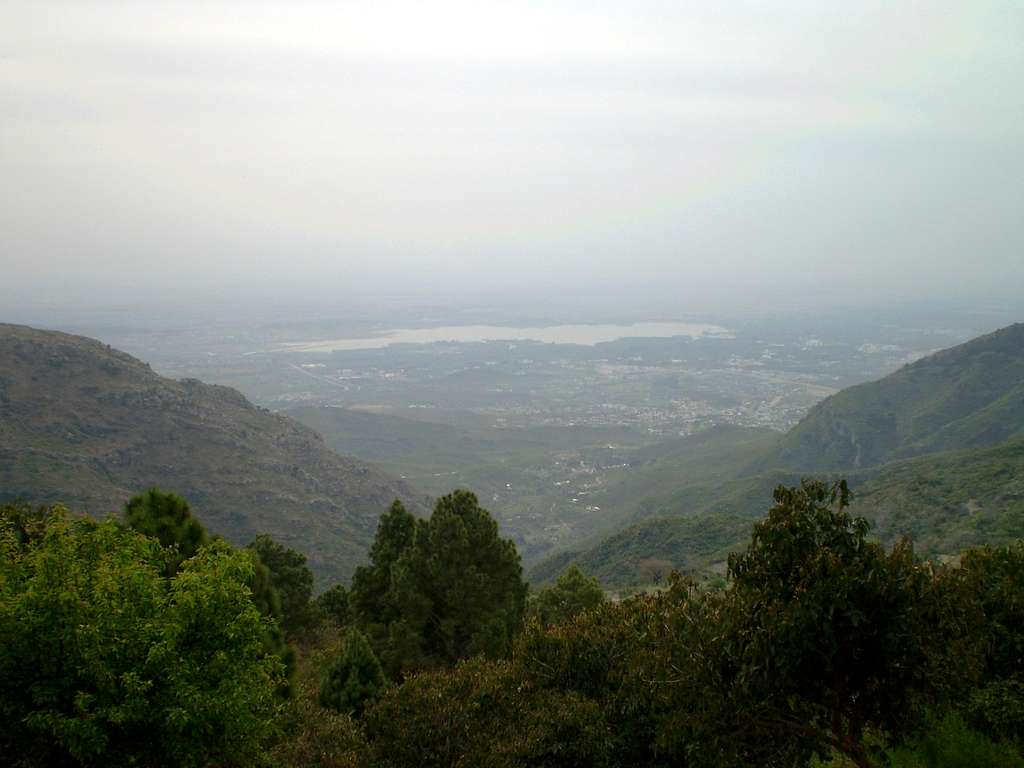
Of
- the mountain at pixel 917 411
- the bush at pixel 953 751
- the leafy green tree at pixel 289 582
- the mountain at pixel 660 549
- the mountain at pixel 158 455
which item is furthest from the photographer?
the mountain at pixel 917 411

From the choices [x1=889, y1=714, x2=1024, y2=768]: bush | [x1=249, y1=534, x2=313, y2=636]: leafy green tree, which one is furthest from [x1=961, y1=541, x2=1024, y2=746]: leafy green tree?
[x1=249, y1=534, x2=313, y2=636]: leafy green tree

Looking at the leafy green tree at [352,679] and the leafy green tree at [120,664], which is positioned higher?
the leafy green tree at [120,664]

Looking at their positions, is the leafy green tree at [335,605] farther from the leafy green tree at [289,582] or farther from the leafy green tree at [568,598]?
the leafy green tree at [568,598]

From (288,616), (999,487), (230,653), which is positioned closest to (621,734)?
(230,653)

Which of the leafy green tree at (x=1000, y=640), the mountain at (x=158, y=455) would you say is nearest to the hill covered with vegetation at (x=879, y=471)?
the leafy green tree at (x=1000, y=640)

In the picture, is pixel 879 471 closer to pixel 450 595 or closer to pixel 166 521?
pixel 450 595

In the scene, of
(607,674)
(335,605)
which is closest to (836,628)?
(607,674)
